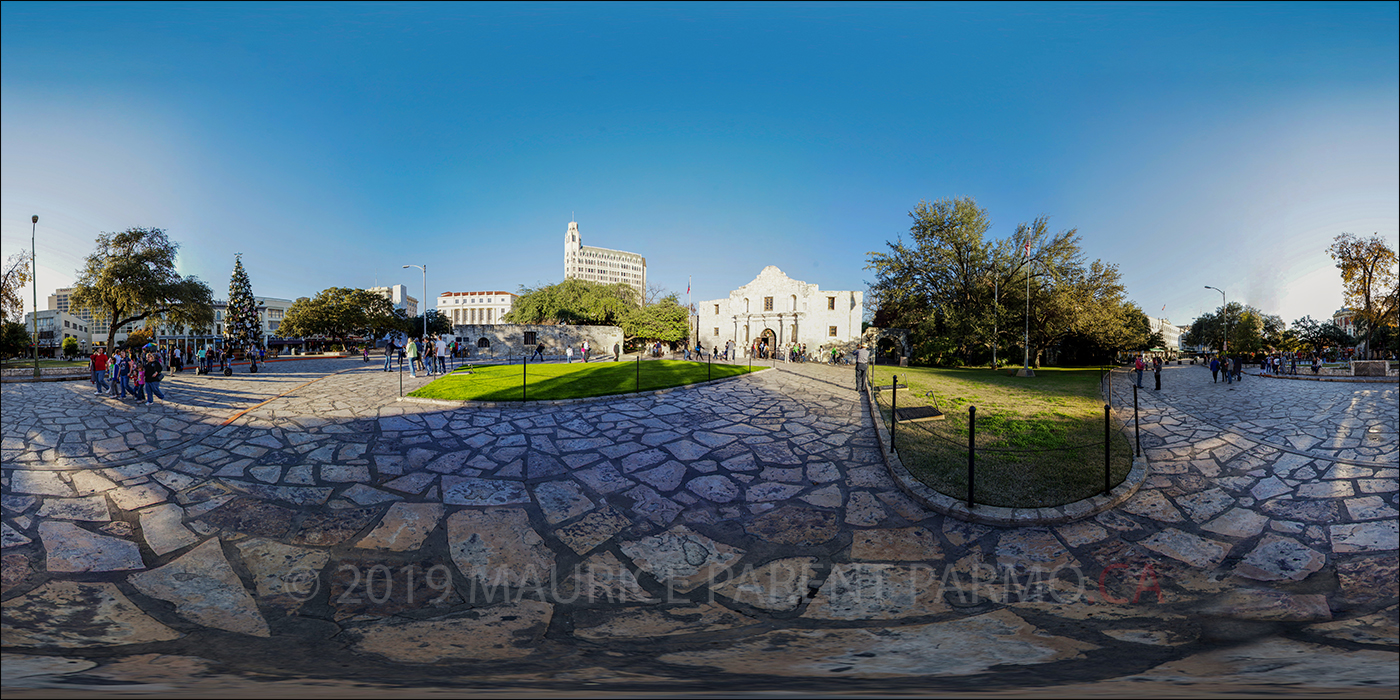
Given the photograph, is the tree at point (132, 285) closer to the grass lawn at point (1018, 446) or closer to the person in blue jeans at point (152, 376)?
the person in blue jeans at point (152, 376)

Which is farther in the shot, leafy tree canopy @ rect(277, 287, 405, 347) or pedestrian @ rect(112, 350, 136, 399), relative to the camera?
leafy tree canopy @ rect(277, 287, 405, 347)

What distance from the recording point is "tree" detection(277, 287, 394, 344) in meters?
40.3

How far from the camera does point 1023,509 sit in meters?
4.36

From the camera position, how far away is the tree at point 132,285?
6.72 meters

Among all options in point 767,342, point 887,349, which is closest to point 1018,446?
point 887,349

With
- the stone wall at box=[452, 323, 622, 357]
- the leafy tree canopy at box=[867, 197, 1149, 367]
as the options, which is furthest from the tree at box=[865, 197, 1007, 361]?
the stone wall at box=[452, 323, 622, 357]

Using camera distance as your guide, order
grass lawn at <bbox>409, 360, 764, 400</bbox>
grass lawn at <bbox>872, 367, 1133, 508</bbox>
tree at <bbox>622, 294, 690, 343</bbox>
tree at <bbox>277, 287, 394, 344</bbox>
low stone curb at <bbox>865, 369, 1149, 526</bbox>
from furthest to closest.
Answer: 1. tree at <bbox>622, 294, 690, 343</bbox>
2. tree at <bbox>277, 287, 394, 344</bbox>
3. grass lawn at <bbox>409, 360, 764, 400</bbox>
4. grass lawn at <bbox>872, 367, 1133, 508</bbox>
5. low stone curb at <bbox>865, 369, 1149, 526</bbox>

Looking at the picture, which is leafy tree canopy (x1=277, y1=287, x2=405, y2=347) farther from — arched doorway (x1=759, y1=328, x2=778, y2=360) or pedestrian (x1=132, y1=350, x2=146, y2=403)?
pedestrian (x1=132, y1=350, x2=146, y2=403)

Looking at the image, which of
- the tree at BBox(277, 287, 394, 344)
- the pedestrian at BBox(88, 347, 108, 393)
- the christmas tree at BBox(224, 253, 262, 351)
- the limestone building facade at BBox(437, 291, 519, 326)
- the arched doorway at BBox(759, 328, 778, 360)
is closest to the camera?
the pedestrian at BBox(88, 347, 108, 393)

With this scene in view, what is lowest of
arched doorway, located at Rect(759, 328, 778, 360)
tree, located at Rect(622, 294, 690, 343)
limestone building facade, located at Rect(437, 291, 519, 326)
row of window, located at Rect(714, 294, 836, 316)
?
arched doorway, located at Rect(759, 328, 778, 360)

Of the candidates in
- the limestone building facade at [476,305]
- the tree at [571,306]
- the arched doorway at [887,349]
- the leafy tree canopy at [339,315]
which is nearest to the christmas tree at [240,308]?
the leafy tree canopy at [339,315]

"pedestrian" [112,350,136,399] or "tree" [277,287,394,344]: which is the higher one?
"tree" [277,287,394,344]

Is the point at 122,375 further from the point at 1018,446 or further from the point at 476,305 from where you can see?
the point at 476,305

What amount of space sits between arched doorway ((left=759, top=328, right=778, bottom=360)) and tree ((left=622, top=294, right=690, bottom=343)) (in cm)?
816
